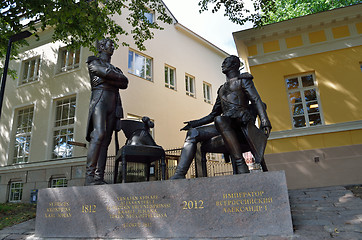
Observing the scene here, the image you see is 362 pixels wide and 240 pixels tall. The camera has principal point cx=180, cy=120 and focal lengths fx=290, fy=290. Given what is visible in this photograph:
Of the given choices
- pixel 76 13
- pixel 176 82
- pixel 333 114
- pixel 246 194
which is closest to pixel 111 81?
pixel 246 194

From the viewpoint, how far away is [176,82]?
1861 centimetres

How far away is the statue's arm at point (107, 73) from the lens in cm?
488

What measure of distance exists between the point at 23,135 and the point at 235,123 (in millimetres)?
14546

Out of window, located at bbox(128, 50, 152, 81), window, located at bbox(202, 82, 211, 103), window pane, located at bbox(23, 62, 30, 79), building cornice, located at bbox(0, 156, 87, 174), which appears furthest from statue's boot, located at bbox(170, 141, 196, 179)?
window, located at bbox(202, 82, 211, 103)

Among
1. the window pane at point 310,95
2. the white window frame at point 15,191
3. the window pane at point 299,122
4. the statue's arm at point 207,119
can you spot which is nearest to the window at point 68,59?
the white window frame at point 15,191

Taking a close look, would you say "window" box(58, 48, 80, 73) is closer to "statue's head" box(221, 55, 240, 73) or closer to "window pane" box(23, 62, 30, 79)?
"window pane" box(23, 62, 30, 79)

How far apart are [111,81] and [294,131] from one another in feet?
22.9

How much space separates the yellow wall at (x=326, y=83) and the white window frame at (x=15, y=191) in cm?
1219

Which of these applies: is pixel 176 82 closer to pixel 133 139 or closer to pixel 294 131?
pixel 294 131

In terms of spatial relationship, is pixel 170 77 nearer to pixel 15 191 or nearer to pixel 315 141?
pixel 15 191

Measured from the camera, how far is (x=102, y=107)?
4.91 meters

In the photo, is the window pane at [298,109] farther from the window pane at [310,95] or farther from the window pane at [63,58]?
the window pane at [63,58]

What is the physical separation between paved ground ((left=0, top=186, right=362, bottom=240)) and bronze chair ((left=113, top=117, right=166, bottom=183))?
5.70ft

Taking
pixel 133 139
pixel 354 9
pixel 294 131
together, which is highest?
pixel 354 9
